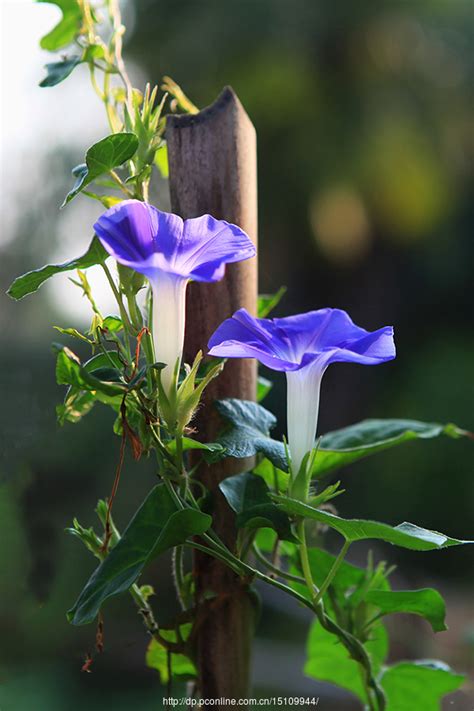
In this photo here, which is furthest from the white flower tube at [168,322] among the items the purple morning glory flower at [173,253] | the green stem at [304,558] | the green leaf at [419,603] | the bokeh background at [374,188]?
the bokeh background at [374,188]

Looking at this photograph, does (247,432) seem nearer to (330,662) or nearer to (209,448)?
(209,448)

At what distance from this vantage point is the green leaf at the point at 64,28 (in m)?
0.54

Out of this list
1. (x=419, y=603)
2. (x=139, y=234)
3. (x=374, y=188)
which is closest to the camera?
(x=139, y=234)

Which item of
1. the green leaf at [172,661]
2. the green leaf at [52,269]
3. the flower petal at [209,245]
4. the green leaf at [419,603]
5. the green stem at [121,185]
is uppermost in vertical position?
the green stem at [121,185]

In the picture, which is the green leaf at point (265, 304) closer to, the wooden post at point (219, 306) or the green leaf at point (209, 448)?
the wooden post at point (219, 306)

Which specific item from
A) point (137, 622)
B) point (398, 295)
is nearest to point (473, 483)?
point (398, 295)

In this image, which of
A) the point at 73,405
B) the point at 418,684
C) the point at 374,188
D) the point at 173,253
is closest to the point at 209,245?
the point at 173,253

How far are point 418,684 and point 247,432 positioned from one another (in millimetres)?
288

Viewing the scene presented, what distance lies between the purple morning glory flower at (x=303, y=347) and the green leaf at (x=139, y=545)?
0.07 m

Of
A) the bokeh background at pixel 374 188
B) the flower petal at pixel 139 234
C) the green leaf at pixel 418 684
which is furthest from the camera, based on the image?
the bokeh background at pixel 374 188

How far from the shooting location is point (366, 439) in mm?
562

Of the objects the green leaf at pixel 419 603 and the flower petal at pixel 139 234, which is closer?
the flower petal at pixel 139 234

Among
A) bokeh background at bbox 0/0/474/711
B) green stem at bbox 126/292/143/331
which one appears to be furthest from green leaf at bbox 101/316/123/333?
bokeh background at bbox 0/0/474/711

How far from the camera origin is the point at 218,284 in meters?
0.49
